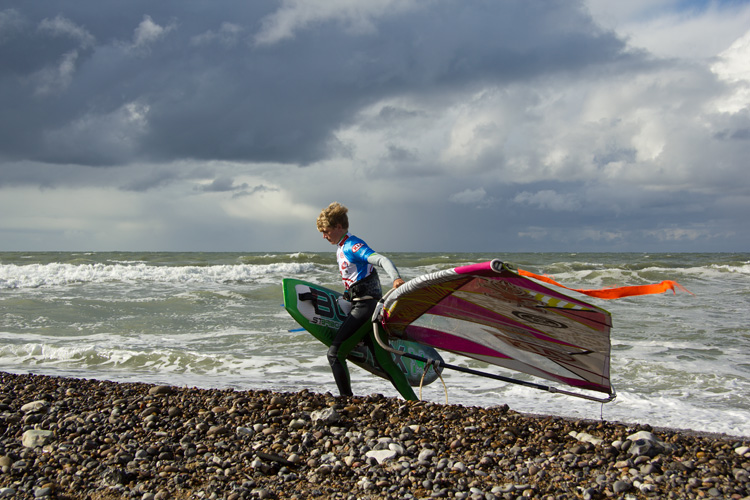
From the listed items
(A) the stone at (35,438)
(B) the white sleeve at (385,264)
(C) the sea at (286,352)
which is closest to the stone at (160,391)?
(A) the stone at (35,438)

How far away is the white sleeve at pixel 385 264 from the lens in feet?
14.5

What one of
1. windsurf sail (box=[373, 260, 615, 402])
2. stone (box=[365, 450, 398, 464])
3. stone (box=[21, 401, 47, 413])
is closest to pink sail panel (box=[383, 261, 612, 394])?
windsurf sail (box=[373, 260, 615, 402])

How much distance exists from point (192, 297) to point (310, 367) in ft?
30.4

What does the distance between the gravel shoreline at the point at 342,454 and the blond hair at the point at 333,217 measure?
1.53 meters

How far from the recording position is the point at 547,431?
12.9 feet

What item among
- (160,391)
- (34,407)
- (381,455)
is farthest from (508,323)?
(34,407)

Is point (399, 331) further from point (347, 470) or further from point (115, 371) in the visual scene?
point (115, 371)

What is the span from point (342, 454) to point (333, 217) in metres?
2.05

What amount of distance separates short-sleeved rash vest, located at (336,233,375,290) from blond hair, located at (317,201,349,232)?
0.49 feet

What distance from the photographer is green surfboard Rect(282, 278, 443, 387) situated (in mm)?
5398

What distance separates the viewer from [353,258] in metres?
4.82

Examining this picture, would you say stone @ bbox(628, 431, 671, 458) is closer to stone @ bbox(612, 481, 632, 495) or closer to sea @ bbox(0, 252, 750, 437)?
stone @ bbox(612, 481, 632, 495)

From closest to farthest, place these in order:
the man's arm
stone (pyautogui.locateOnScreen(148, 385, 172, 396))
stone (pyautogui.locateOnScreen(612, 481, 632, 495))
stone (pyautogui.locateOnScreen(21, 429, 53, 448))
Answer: stone (pyautogui.locateOnScreen(612, 481, 632, 495))
stone (pyautogui.locateOnScreen(21, 429, 53, 448))
the man's arm
stone (pyautogui.locateOnScreen(148, 385, 172, 396))

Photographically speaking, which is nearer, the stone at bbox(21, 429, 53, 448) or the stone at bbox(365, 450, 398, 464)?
the stone at bbox(365, 450, 398, 464)
